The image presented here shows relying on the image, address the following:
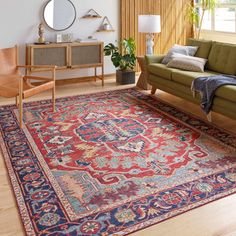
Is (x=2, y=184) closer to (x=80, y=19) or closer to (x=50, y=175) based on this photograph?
(x=50, y=175)

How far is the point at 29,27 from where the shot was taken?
17.0 feet

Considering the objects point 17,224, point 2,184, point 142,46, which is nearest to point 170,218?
point 17,224

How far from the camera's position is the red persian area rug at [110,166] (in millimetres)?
2172

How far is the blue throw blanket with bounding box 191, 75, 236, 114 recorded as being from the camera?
142 inches

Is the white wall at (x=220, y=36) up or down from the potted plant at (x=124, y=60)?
up

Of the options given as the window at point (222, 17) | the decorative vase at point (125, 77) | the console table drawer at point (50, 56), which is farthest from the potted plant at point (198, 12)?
the console table drawer at point (50, 56)

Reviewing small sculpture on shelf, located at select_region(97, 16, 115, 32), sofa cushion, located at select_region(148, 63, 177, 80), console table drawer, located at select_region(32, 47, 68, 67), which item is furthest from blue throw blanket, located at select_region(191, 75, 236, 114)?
small sculpture on shelf, located at select_region(97, 16, 115, 32)

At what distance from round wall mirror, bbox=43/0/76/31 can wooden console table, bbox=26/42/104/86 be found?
1.42 ft

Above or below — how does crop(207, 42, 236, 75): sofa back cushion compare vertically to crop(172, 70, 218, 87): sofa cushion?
above

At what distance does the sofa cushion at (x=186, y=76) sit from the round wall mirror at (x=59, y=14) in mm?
2198

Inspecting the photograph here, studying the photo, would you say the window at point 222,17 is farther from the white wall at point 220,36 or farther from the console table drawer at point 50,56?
the console table drawer at point 50,56

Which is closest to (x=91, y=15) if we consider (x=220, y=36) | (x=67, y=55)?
(x=67, y=55)

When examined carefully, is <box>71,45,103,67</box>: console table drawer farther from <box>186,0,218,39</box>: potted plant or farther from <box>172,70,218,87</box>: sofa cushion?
<box>186,0,218,39</box>: potted plant

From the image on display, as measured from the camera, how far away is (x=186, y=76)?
4.07m
